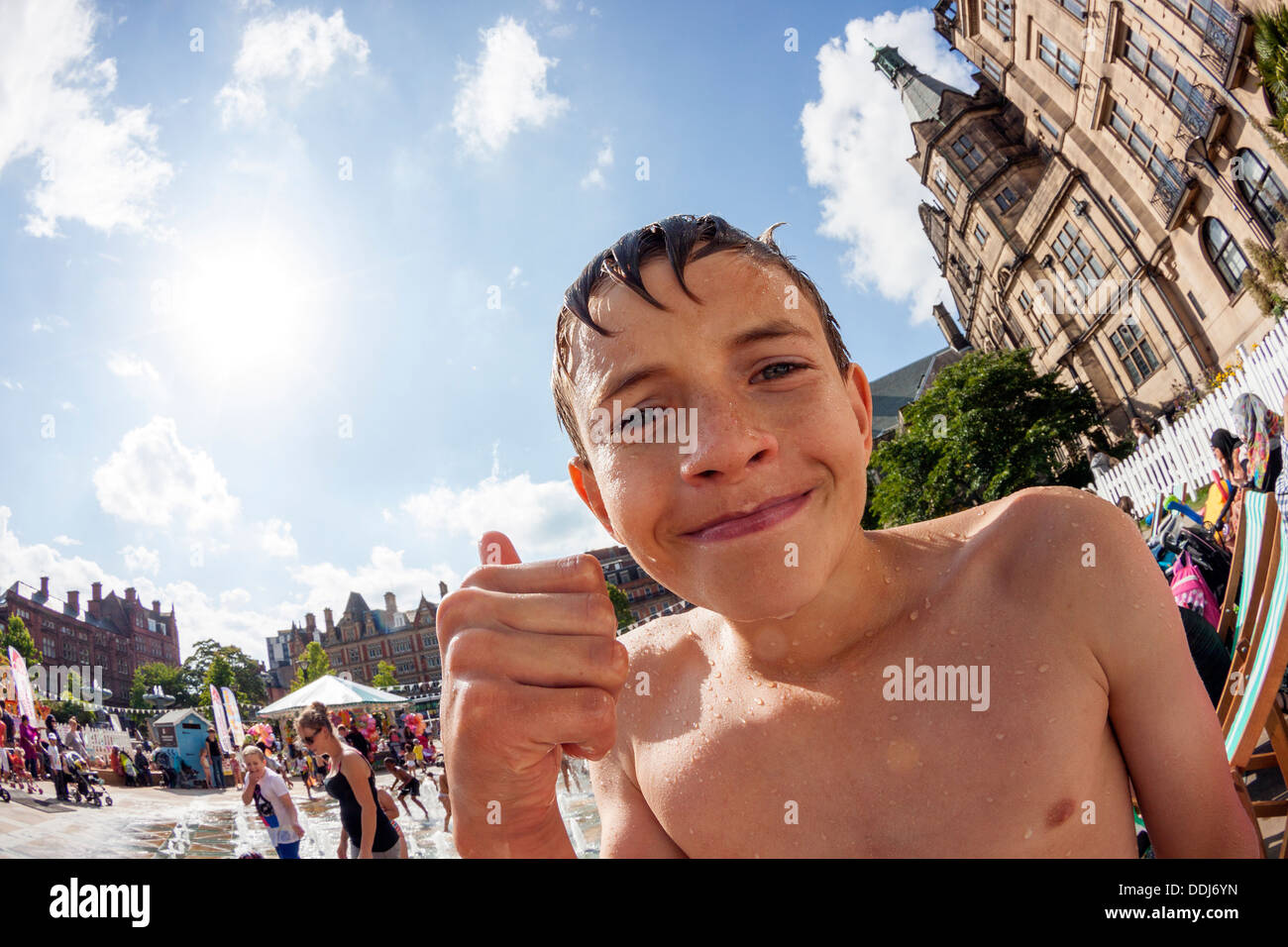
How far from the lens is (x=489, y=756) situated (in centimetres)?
93

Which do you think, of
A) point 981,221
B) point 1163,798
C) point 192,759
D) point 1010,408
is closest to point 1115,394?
point 1010,408

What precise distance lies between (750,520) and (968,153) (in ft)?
162

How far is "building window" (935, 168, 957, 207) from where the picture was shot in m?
44.0

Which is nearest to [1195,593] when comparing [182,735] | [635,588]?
[182,735]

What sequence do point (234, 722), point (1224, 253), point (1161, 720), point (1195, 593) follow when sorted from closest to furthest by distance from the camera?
point (1161, 720) → point (1195, 593) → point (234, 722) → point (1224, 253)

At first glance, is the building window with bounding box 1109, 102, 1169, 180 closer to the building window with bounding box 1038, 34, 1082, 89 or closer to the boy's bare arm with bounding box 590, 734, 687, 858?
the building window with bounding box 1038, 34, 1082, 89

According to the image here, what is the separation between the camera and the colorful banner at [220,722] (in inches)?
700

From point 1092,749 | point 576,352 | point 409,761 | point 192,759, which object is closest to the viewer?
point 1092,749

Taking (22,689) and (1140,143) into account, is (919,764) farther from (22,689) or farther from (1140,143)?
(1140,143)

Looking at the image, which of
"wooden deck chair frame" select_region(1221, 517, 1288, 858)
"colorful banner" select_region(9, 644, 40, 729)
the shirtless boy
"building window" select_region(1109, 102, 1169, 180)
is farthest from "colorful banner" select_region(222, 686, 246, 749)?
"building window" select_region(1109, 102, 1169, 180)

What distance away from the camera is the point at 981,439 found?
32312 millimetres

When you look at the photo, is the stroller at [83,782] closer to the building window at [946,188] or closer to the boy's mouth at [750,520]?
the boy's mouth at [750,520]
